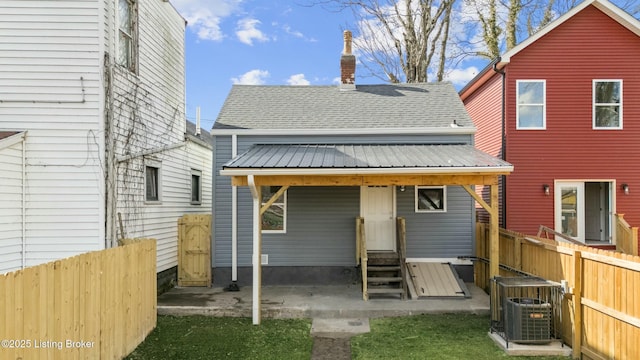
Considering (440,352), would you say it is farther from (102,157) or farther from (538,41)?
(538,41)

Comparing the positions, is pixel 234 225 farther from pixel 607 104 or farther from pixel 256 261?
pixel 607 104

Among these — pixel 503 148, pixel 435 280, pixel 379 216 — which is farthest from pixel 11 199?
pixel 503 148

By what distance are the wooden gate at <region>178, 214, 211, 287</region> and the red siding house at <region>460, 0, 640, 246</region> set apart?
25.2ft

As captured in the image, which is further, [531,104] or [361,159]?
[531,104]

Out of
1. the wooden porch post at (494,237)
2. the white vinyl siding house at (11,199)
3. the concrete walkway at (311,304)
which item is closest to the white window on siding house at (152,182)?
the concrete walkway at (311,304)

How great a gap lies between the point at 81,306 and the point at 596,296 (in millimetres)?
6203

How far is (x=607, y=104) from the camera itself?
36.6 ft

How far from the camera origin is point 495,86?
12.0 metres

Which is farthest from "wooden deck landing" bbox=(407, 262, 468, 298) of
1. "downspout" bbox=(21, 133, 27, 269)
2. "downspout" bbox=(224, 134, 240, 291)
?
"downspout" bbox=(21, 133, 27, 269)

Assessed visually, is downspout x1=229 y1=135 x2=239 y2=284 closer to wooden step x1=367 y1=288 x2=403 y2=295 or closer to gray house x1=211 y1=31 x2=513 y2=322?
gray house x1=211 y1=31 x2=513 y2=322

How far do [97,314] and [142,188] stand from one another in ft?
14.3

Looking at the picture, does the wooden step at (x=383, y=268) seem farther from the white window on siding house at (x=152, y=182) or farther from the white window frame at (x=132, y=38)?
the white window frame at (x=132, y=38)

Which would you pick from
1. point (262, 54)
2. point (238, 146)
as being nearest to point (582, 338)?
point (238, 146)

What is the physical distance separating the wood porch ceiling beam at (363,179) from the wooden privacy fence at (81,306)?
2211 millimetres
